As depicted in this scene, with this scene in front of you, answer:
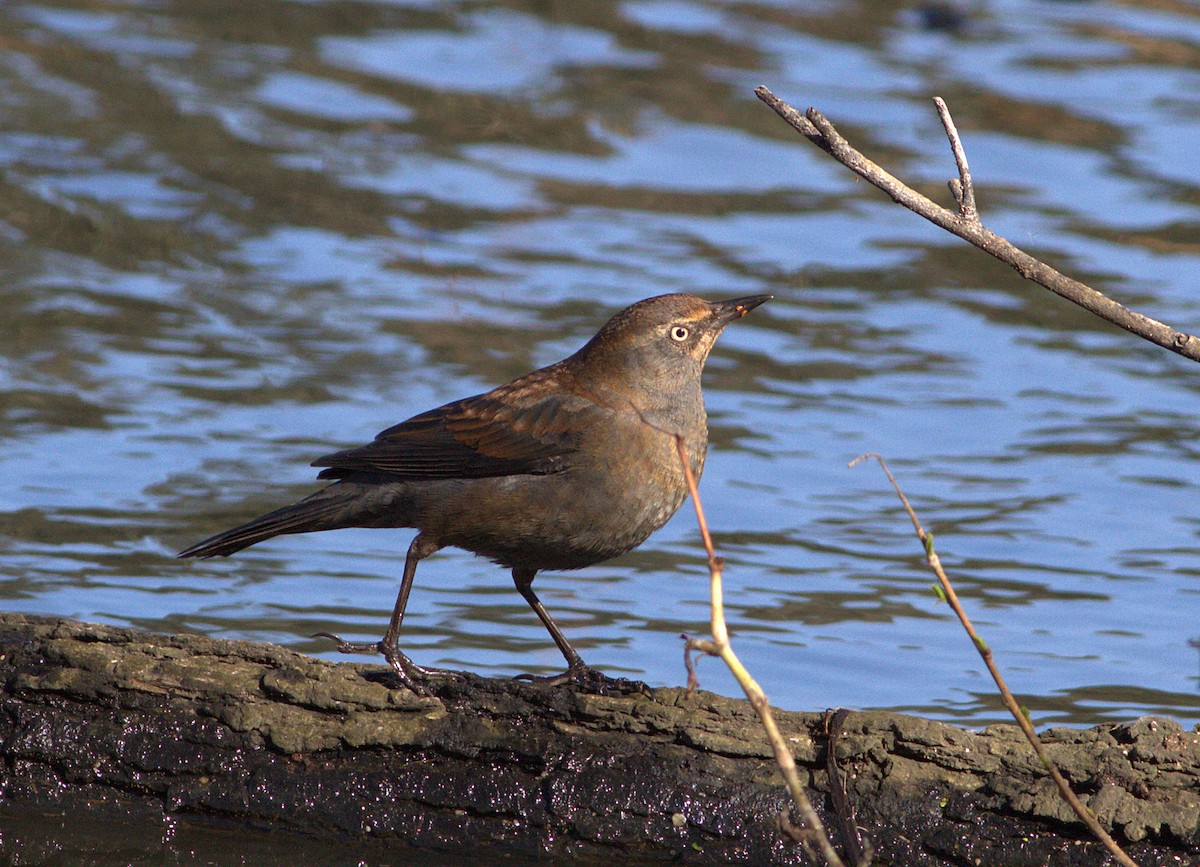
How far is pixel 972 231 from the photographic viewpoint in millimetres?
5008

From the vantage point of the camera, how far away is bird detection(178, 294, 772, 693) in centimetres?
643

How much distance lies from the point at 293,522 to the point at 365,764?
138 cm

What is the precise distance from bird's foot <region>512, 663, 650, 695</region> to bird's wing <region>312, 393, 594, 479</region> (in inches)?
30.3

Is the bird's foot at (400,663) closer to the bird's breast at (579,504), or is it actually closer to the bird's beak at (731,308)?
the bird's breast at (579,504)

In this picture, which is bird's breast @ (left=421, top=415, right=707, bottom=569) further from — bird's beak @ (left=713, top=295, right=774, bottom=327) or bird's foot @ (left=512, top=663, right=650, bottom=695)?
bird's beak @ (left=713, top=295, right=774, bottom=327)

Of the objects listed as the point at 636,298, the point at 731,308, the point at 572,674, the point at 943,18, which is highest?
the point at 731,308

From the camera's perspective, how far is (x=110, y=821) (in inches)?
215

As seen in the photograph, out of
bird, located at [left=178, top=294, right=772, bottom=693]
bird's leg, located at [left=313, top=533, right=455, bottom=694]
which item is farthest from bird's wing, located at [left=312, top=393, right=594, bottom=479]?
bird's leg, located at [left=313, top=533, right=455, bottom=694]

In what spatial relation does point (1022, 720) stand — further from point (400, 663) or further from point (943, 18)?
point (943, 18)

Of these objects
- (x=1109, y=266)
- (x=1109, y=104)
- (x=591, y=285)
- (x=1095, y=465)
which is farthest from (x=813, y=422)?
(x=1109, y=104)

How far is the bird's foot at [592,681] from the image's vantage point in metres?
5.93

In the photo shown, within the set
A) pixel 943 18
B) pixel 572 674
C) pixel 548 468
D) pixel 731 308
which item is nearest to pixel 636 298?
pixel 731 308

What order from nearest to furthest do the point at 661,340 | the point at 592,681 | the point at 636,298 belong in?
the point at 592,681
the point at 661,340
the point at 636,298

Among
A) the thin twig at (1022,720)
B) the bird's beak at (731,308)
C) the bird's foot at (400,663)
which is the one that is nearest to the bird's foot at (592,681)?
the bird's foot at (400,663)
